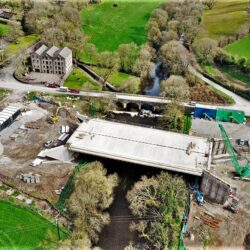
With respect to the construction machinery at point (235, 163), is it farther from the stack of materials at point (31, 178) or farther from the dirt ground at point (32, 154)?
the stack of materials at point (31, 178)

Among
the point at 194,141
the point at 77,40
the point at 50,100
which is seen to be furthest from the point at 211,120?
the point at 77,40

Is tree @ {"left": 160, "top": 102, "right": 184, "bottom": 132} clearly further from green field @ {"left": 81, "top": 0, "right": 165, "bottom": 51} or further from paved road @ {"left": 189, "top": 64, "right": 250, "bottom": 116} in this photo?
green field @ {"left": 81, "top": 0, "right": 165, "bottom": 51}

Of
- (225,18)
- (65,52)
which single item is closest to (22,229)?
(65,52)

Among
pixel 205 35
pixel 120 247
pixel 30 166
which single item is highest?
pixel 205 35

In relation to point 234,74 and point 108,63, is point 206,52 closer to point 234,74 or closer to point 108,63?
point 234,74

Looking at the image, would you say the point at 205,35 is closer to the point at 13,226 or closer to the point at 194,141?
the point at 194,141

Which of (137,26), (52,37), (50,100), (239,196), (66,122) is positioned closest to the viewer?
(239,196)
